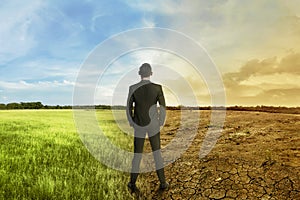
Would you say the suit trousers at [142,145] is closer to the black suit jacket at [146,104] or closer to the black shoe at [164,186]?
the black suit jacket at [146,104]

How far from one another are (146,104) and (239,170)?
10.8 feet

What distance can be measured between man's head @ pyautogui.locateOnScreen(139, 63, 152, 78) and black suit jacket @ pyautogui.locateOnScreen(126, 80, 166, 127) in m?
0.16

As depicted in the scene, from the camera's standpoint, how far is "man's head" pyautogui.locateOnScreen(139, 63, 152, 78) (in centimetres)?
675

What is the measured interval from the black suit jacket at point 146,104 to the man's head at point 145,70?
0.53 ft

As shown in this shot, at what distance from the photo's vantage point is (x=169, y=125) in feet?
58.7

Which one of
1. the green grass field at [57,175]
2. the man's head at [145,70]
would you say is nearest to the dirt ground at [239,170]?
the green grass field at [57,175]

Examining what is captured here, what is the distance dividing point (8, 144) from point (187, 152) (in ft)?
28.5

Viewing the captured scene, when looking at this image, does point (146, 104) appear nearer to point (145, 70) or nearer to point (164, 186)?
point (145, 70)

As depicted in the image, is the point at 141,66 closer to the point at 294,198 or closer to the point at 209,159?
the point at 209,159

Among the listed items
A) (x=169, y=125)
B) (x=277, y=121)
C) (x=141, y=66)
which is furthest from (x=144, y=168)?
(x=169, y=125)

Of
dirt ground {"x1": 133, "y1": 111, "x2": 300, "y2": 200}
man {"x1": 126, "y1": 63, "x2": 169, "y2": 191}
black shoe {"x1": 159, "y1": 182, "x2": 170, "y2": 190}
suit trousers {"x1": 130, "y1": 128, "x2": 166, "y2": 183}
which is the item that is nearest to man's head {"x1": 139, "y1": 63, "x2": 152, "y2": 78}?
man {"x1": 126, "y1": 63, "x2": 169, "y2": 191}

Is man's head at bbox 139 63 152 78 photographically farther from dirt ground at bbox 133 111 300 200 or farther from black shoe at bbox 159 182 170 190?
dirt ground at bbox 133 111 300 200

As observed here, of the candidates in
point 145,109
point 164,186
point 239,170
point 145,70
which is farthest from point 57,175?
point 239,170

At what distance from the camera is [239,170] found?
314 inches
